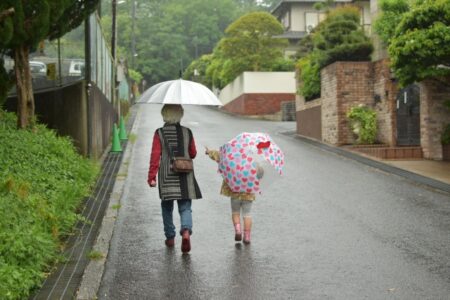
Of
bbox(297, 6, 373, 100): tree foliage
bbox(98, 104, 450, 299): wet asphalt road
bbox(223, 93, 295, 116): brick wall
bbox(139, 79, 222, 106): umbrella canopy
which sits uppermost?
bbox(297, 6, 373, 100): tree foliage

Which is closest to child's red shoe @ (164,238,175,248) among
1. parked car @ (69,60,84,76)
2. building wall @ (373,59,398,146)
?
parked car @ (69,60,84,76)

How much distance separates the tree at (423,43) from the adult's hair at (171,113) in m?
8.00

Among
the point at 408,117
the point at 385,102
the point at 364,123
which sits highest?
the point at 385,102

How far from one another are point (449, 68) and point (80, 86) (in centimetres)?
826

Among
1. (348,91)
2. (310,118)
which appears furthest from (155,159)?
(310,118)

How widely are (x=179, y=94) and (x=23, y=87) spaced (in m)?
5.37

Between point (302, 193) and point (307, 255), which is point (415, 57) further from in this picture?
point (307, 255)

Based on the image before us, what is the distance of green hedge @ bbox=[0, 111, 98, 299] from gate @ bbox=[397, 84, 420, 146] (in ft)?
29.8

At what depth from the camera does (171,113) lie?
749cm

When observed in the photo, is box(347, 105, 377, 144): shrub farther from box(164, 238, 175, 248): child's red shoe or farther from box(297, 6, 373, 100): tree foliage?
box(164, 238, 175, 248): child's red shoe

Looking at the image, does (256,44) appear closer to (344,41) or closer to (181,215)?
(344,41)

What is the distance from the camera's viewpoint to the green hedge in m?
5.67

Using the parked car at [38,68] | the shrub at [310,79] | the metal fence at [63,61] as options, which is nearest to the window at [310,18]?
the shrub at [310,79]

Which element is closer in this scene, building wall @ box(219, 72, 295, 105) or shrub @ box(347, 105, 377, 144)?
shrub @ box(347, 105, 377, 144)
